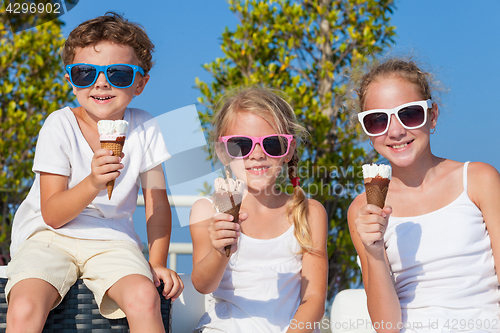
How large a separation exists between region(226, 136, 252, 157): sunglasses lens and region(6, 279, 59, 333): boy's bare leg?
1.03 meters

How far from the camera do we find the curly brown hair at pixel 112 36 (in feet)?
7.66

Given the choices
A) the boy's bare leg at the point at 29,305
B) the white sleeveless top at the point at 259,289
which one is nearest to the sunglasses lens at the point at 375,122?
the white sleeveless top at the point at 259,289

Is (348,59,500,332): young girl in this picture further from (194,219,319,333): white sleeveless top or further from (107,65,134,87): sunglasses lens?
(107,65,134,87): sunglasses lens

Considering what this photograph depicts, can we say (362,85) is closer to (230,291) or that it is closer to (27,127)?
(230,291)

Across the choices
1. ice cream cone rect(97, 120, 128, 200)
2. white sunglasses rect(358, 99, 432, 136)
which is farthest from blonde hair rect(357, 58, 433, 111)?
ice cream cone rect(97, 120, 128, 200)

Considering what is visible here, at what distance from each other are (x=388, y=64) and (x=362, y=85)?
17cm

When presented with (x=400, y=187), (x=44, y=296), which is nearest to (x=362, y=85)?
(x=400, y=187)

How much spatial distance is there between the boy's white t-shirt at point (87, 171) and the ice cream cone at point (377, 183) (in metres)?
0.94

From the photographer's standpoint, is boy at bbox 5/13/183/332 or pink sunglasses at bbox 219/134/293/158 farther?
pink sunglasses at bbox 219/134/293/158

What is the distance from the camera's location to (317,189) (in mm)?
4895

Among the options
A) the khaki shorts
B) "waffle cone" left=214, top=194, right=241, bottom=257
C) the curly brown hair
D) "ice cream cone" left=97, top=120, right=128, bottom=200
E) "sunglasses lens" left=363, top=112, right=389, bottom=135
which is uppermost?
the curly brown hair

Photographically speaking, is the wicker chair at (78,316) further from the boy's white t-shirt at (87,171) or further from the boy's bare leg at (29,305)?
the boy's white t-shirt at (87,171)

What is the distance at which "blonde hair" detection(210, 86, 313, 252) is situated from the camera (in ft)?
8.22

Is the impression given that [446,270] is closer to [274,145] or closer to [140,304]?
[274,145]
